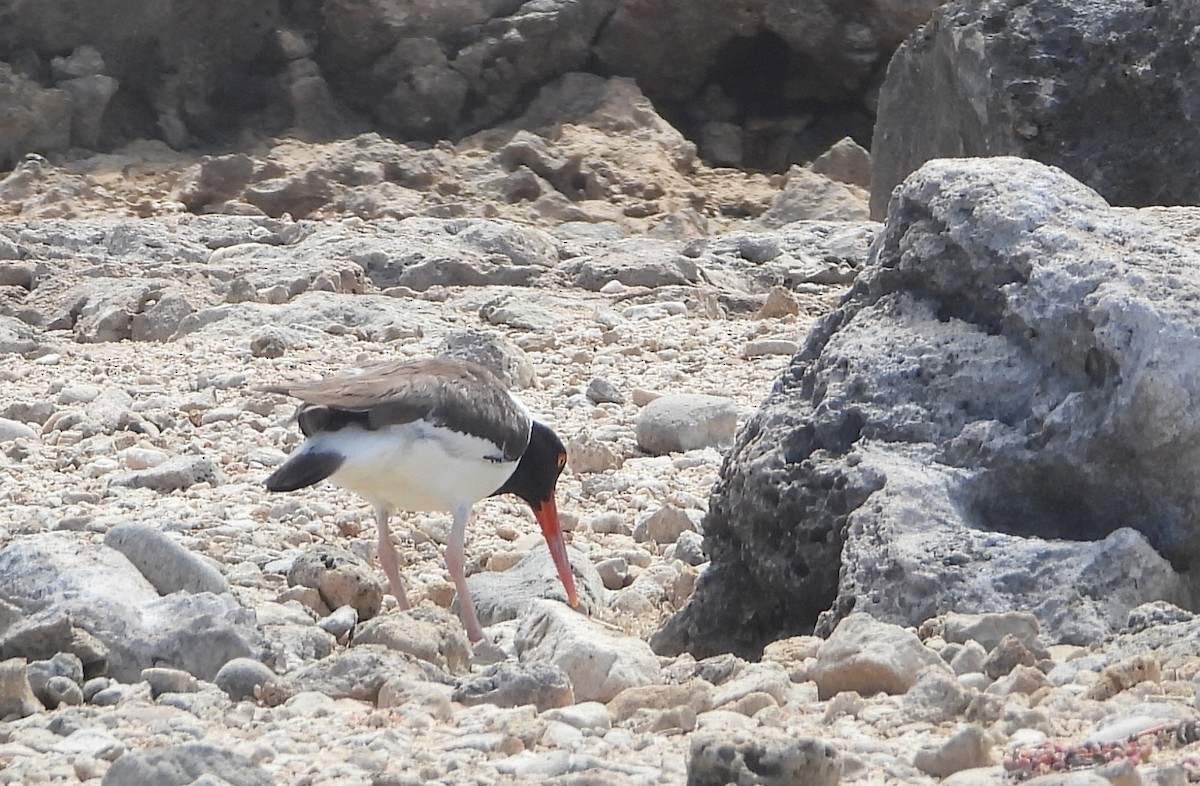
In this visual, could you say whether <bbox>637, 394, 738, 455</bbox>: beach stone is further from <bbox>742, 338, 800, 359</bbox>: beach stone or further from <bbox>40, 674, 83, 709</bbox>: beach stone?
<bbox>40, 674, 83, 709</bbox>: beach stone

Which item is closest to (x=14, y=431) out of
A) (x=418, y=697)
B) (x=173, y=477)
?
(x=173, y=477)

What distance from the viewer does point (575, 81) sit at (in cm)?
1647

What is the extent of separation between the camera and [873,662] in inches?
141

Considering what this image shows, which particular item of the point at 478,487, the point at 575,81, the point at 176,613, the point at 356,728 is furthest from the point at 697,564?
the point at 575,81

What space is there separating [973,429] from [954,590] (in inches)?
19.2

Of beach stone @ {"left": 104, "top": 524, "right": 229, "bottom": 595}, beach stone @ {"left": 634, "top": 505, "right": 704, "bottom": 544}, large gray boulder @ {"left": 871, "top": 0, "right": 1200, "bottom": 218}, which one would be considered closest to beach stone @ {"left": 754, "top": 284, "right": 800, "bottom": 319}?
large gray boulder @ {"left": 871, "top": 0, "right": 1200, "bottom": 218}

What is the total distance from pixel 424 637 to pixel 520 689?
2.57 feet

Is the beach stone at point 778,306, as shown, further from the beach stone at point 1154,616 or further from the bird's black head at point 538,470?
Answer: the beach stone at point 1154,616

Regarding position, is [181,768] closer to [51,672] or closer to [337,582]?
[51,672]

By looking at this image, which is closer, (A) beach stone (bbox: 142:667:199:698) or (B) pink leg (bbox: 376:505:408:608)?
(A) beach stone (bbox: 142:667:199:698)

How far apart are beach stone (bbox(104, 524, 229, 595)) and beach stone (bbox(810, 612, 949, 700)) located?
1.94m

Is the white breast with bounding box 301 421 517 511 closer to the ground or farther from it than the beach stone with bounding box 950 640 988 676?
closer to the ground

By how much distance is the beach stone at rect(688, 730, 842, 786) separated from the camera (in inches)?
109

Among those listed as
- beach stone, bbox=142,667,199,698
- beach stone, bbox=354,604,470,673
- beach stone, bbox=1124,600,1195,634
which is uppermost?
beach stone, bbox=1124,600,1195,634
